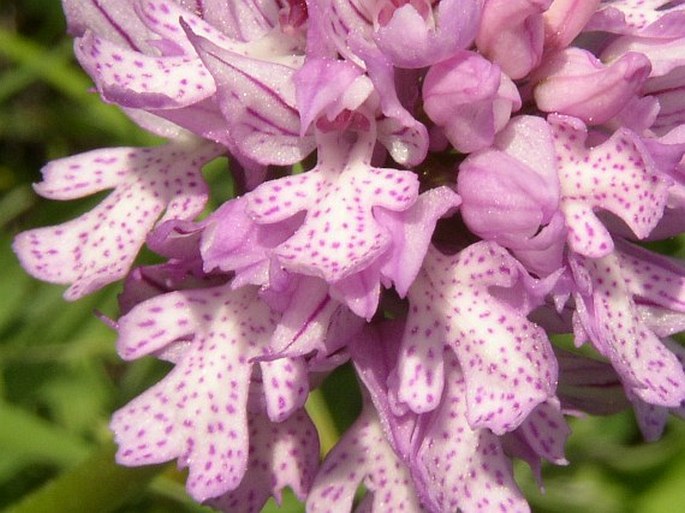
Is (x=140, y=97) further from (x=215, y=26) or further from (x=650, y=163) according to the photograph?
(x=650, y=163)

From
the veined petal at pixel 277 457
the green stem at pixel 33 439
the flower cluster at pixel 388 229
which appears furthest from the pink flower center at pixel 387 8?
the green stem at pixel 33 439

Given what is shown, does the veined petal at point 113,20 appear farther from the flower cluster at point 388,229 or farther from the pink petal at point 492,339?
the pink petal at point 492,339

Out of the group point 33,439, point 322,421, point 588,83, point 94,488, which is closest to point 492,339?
Result: point 588,83

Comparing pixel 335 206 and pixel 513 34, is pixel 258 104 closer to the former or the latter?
pixel 335 206

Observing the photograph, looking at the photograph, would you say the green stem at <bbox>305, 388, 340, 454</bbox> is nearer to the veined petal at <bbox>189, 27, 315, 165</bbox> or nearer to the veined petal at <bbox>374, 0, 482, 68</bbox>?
the veined petal at <bbox>189, 27, 315, 165</bbox>

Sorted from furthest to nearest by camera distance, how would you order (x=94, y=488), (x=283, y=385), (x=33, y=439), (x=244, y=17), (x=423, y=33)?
(x=33, y=439) < (x=94, y=488) < (x=244, y=17) < (x=283, y=385) < (x=423, y=33)

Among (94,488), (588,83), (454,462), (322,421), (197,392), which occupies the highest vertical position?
(588,83)

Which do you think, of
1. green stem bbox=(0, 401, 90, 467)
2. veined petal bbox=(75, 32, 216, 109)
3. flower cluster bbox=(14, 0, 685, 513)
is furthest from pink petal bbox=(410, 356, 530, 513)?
green stem bbox=(0, 401, 90, 467)
